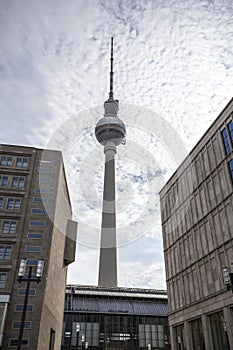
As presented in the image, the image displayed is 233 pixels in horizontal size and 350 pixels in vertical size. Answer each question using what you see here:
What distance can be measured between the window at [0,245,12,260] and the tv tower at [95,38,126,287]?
225ft

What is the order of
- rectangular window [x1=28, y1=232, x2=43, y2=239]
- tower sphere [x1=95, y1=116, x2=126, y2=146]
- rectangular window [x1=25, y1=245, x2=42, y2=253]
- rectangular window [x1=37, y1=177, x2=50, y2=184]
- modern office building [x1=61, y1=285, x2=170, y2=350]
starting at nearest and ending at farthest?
rectangular window [x1=25, y1=245, x2=42, y2=253] < rectangular window [x1=28, y1=232, x2=43, y2=239] < rectangular window [x1=37, y1=177, x2=50, y2=184] < modern office building [x1=61, y1=285, x2=170, y2=350] < tower sphere [x1=95, y1=116, x2=126, y2=146]

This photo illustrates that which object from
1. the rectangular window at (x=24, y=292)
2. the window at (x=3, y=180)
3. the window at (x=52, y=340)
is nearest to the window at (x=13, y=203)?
the window at (x=3, y=180)

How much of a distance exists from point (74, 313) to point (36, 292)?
33.1m

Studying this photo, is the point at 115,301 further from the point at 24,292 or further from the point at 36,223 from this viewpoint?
the point at 24,292

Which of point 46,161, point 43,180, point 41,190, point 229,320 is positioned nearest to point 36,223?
point 41,190

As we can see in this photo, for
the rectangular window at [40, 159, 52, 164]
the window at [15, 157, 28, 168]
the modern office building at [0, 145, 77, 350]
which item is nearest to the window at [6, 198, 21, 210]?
the modern office building at [0, 145, 77, 350]

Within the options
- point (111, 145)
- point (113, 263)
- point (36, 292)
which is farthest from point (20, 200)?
point (111, 145)

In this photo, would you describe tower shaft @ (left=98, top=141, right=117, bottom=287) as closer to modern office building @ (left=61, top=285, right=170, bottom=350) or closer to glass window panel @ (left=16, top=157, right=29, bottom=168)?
modern office building @ (left=61, top=285, right=170, bottom=350)

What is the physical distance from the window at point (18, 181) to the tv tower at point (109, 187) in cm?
6754

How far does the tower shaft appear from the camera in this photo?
113m

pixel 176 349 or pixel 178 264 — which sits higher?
pixel 178 264

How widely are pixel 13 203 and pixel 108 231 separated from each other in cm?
7081

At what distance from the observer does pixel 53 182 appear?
178 ft

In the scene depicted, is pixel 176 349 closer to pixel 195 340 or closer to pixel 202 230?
pixel 195 340
